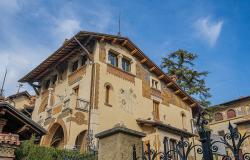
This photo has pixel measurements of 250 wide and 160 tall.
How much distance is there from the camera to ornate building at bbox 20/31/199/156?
16.9 m

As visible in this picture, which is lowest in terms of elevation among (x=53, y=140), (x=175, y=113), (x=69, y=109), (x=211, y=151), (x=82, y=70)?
(x=211, y=151)

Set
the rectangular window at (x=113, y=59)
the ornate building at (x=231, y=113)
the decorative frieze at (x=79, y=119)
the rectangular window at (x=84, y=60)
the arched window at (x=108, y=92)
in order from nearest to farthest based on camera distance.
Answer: the decorative frieze at (x=79, y=119) < the arched window at (x=108, y=92) < the rectangular window at (x=84, y=60) < the rectangular window at (x=113, y=59) < the ornate building at (x=231, y=113)

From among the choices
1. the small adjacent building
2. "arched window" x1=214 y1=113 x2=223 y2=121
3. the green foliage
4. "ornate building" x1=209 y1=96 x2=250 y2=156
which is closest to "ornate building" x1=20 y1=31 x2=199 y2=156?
the small adjacent building

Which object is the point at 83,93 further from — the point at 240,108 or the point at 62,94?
the point at 240,108

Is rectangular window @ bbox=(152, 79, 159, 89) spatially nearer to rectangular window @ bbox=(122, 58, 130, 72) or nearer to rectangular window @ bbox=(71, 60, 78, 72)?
rectangular window @ bbox=(122, 58, 130, 72)

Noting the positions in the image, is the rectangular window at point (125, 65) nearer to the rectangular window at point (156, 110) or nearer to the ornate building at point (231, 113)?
the rectangular window at point (156, 110)

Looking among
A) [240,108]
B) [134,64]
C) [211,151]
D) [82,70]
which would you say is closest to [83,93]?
[82,70]

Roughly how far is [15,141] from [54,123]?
26.4 feet

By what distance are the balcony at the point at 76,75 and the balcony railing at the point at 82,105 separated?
113 inches

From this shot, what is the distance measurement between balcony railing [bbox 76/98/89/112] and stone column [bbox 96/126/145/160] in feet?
39.5

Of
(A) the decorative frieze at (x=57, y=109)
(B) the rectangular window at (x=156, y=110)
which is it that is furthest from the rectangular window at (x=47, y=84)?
(B) the rectangular window at (x=156, y=110)

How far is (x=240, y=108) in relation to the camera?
35781 millimetres

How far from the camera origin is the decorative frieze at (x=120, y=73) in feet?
64.9

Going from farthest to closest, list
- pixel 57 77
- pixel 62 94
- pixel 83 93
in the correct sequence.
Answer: pixel 57 77, pixel 62 94, pixel 83 93
